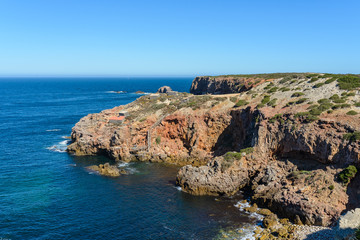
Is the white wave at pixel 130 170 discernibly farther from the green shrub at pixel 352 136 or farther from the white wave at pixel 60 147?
the green shrub at pixel 352 136

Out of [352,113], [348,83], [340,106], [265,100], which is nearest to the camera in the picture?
[352,113]

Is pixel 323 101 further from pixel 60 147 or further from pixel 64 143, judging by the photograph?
pixel 64 143

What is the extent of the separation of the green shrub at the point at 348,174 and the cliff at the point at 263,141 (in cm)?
27

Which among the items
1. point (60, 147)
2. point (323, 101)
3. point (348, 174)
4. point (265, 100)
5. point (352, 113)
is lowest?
point (60, 147)

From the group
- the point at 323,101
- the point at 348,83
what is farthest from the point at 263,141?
the point at 348,83

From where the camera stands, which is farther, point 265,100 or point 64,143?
point 64,143

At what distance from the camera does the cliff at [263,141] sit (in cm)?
3594

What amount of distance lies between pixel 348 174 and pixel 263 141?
13615 mm

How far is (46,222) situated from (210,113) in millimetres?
35626

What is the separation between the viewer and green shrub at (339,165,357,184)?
3509cm

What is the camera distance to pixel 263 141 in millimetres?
46281

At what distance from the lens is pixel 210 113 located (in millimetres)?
58500

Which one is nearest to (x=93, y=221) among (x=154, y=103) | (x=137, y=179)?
(x=137, y=179)

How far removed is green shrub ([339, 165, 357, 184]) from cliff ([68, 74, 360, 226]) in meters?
0.27
